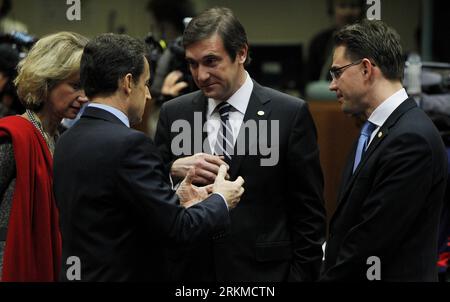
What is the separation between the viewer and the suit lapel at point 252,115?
11.9 feet

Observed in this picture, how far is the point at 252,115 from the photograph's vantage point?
145 inches

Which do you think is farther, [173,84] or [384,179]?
[173,84]

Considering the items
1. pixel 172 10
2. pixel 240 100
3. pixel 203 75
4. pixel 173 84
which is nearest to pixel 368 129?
pixel 240 100

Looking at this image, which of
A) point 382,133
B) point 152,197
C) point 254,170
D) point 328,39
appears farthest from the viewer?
point 328,39

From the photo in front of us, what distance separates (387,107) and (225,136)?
0.73 metres

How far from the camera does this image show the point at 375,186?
10.3ft

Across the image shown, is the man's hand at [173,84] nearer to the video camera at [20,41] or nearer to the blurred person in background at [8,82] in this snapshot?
the video camera at [20,41]

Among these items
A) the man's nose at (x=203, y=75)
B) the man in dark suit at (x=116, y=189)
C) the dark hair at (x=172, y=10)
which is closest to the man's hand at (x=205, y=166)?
the man in dark suit at (x=116, y=189)

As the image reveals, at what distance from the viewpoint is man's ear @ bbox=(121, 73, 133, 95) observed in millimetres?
3057

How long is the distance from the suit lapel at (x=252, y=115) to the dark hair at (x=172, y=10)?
3395 millimetres

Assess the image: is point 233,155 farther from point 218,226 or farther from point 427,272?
point 427,272

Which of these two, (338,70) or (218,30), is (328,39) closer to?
(218,30)

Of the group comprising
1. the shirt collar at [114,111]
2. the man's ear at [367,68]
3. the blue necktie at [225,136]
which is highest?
the man's ear at [367,68]

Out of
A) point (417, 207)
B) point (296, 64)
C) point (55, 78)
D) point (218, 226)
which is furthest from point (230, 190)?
point (296, 64)
